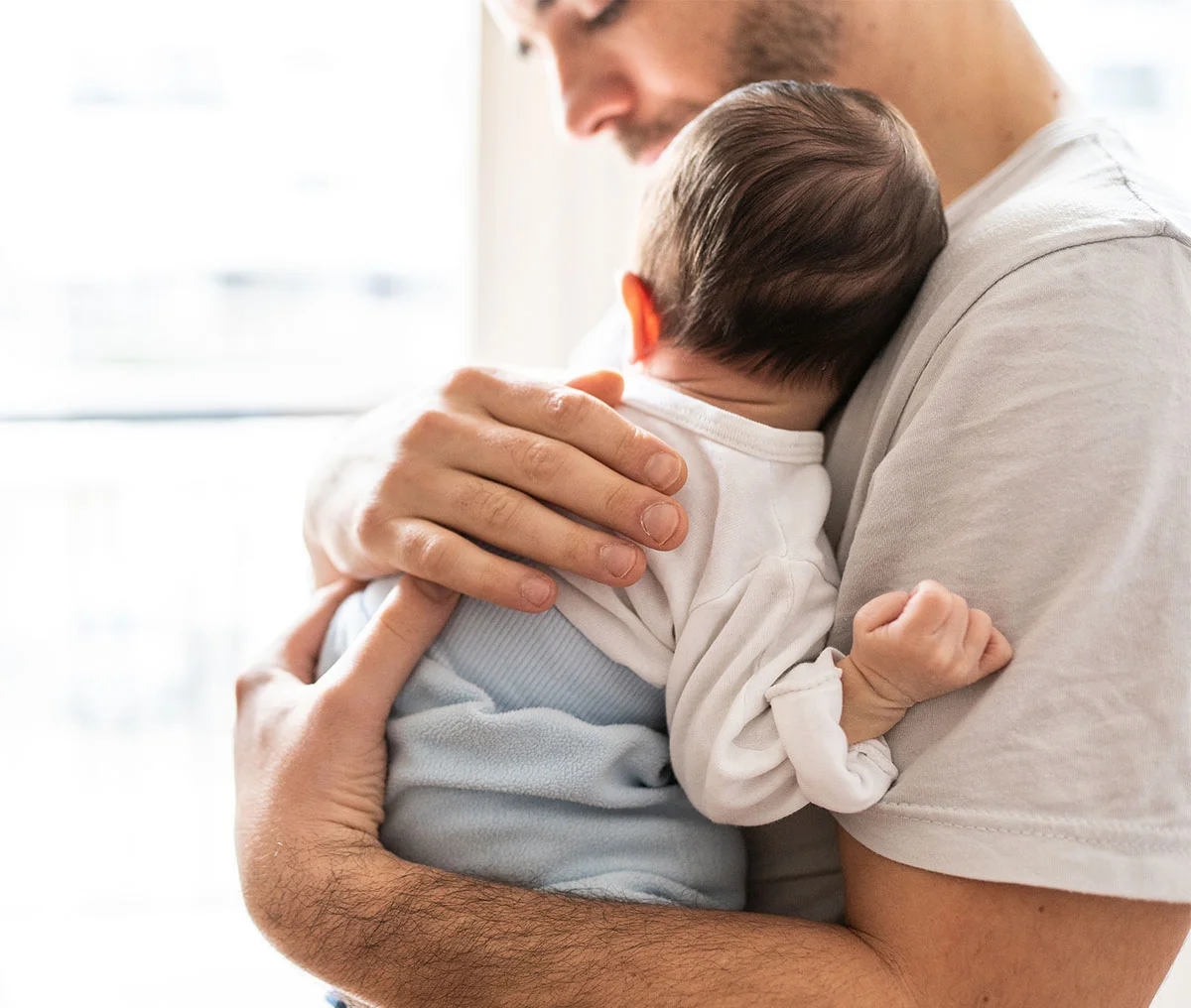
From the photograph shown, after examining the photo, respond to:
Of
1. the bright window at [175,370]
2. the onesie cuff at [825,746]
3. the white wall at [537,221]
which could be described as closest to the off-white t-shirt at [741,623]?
the onesie cuff at [825,746]

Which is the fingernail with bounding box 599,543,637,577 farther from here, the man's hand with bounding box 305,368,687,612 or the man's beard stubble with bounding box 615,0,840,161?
the man's beard stubble with bounding box 615,0,840,161

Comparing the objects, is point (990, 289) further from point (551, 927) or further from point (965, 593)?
point (551, 927)

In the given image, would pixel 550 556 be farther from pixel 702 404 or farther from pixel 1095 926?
pixel 1095 926

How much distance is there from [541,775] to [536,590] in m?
0.14

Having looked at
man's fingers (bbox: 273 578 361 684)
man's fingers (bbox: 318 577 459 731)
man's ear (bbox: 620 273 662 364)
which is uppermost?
man's ear (bbox: 620 273 662 364)

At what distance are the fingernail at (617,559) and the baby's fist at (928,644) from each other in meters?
0.18

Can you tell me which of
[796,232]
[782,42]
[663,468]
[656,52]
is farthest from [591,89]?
[663,468]

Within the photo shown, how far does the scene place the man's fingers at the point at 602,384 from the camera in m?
0.85

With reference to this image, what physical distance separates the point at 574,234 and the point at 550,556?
126 cm

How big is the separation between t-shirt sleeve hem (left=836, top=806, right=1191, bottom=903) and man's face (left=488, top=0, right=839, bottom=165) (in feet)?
2.54

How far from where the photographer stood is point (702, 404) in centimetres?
84

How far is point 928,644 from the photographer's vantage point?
64cm

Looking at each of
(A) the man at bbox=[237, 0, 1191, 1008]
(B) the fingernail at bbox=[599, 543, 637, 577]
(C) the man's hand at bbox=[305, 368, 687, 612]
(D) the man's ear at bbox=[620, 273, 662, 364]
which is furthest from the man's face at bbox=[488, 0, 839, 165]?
(B) the fingernail at bbox=[599, 543, 637, 577]

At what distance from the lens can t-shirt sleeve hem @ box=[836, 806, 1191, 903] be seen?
24.2 inches
